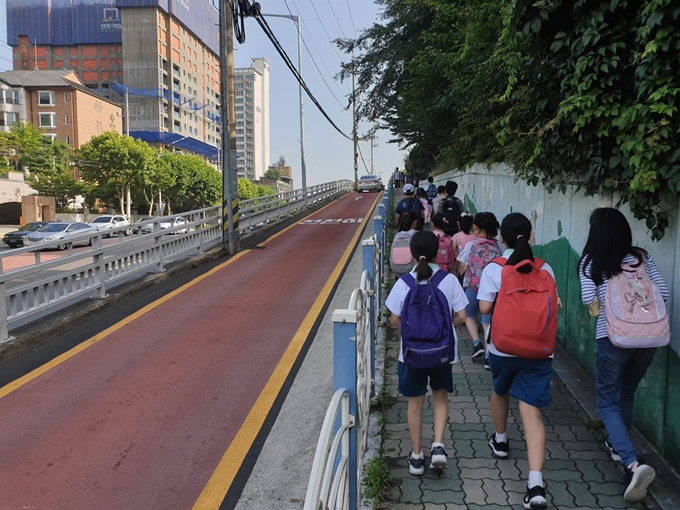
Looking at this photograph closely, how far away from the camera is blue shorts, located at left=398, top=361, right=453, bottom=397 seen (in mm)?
3482

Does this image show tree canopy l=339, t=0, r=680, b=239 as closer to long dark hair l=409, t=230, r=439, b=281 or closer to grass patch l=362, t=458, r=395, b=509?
long dark hair l=409, t=230, r=439, b=281

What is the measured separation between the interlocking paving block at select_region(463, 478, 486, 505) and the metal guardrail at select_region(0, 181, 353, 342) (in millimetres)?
5283

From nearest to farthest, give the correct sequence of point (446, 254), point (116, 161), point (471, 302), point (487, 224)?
A: 1. point (487, 224)
2. point (471, 302)
3. point (446, 254)
4. point (116, 161)

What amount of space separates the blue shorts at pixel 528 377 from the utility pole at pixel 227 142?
436 inches

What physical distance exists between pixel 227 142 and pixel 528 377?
11870 mm

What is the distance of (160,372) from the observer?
5648 millimetres

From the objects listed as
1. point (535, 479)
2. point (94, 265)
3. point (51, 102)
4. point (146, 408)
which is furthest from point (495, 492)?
point (51, 102)

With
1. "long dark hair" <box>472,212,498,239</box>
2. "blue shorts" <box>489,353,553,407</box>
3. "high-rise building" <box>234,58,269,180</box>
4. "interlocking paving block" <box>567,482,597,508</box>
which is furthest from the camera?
"high-rise building" <box>234,58,269,180</box>

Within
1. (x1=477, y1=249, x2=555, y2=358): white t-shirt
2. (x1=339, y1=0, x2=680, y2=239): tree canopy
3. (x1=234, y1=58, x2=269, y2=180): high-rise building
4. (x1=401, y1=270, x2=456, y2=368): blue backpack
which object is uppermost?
Result: (x1=234, y1=58, x2=269, y2=180): high-rise building

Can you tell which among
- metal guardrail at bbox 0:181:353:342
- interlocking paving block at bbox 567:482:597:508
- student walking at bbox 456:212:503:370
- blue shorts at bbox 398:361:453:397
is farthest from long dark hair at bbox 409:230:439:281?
metal guardrail at bbox 0:181:353:342

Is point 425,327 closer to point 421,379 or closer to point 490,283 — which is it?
point 421,379

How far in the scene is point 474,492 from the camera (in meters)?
3.31

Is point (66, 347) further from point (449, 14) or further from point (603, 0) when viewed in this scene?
point (449, 14)

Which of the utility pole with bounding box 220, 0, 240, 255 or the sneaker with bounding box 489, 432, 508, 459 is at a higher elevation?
the utility pole with bounding box 220, 0, 240, 255
